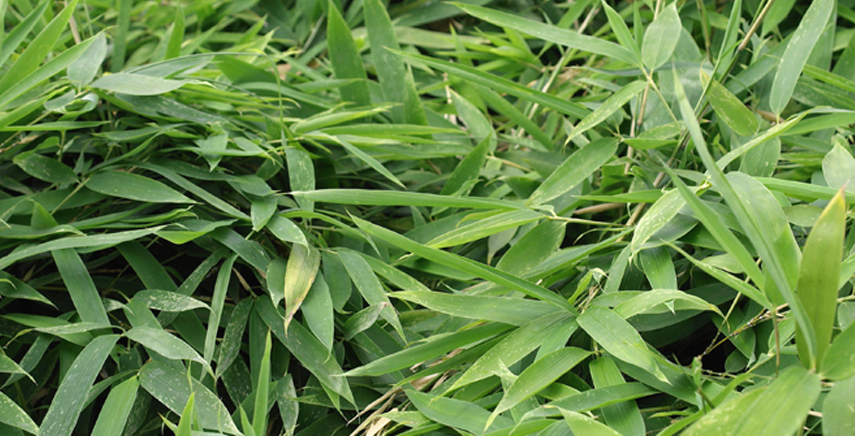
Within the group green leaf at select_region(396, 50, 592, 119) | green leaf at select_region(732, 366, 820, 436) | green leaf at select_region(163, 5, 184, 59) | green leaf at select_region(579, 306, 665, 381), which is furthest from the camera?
green leaf at select_region(163, 5, 184, 59)

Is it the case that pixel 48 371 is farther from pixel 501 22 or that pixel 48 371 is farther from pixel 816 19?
pixel 816 19

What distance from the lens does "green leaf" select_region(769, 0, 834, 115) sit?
562 millimetres

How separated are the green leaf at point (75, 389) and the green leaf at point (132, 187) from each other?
0.15 meters

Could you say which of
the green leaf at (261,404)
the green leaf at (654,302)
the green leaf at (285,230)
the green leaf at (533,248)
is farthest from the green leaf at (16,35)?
the green leaf at (654,302)

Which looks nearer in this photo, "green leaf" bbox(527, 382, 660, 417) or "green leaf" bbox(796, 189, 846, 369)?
"green leaf" bbox(796, 189, 846, 369)

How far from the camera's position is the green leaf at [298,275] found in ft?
1.81

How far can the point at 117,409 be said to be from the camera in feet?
1.66

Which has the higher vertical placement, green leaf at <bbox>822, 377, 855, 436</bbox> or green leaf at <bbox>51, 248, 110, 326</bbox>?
green leaf at <bbox>822, 377, 855, 436</bbox>

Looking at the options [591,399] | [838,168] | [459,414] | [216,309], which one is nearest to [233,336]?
[216,309]

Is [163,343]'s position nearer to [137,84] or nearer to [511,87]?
[137,84]

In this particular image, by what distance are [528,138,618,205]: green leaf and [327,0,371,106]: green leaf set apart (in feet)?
1.03

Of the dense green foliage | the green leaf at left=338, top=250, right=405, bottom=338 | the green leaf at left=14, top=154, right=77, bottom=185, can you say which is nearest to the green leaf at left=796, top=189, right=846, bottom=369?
the dense green foliage

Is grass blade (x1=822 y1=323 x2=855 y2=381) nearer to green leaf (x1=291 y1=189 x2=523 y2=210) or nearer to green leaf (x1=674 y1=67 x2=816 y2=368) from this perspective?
green leaf (x1=674 y1=67 x2=816 y2=368)

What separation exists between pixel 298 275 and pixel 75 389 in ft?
0.68
